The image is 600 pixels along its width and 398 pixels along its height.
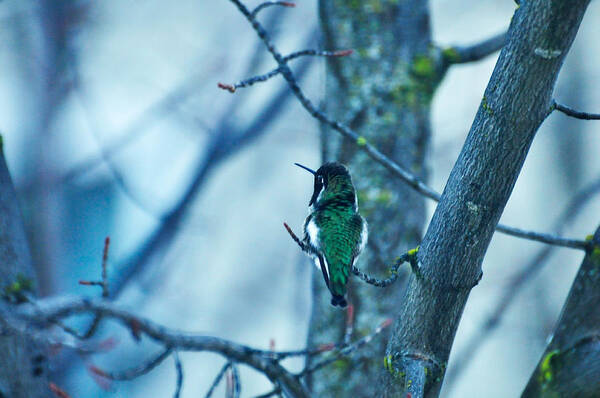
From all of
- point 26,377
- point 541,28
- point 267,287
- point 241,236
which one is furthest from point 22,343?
point 241,236

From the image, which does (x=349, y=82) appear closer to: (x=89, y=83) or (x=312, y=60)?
(x=312, y=60)

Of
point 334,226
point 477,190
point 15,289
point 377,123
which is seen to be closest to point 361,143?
point 334,226

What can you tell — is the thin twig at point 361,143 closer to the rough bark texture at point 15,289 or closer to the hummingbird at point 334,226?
the hummingbird at point 334,226

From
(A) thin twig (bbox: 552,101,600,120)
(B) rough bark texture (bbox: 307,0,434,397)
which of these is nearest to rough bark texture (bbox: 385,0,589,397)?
(A) thin twig (bbox: 552,101,600,120)

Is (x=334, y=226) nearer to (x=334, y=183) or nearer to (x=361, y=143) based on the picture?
(x=334, y=183)

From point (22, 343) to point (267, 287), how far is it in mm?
7892

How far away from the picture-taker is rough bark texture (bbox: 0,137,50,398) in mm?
2521

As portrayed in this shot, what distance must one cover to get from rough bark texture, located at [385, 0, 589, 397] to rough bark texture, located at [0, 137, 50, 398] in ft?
4.61

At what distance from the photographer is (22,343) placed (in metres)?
2.60

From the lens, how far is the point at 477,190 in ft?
6.79

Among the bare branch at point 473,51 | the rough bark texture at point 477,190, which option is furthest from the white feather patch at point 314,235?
the bare branch at point 473,51

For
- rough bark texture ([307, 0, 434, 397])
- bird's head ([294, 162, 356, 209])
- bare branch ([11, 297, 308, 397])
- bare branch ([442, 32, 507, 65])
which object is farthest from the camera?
rough bark texture ([307, 0, 434, 397])

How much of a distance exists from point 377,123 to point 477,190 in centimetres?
183

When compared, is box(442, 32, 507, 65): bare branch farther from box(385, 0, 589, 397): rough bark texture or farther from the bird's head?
box(385, 0, 589, 397): rough bark texture
